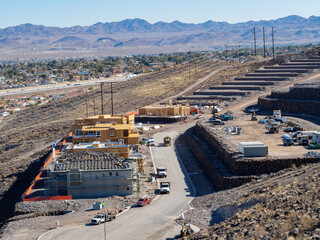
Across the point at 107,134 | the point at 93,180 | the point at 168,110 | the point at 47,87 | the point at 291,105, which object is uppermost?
the point at 47,87

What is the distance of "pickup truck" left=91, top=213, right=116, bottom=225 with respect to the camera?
2767cm

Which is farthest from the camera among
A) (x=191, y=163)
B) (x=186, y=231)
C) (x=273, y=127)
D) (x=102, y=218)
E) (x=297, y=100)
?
(x=297, y=100)

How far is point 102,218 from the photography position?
2803 centimetres

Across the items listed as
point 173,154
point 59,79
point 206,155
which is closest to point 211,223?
point 206,155

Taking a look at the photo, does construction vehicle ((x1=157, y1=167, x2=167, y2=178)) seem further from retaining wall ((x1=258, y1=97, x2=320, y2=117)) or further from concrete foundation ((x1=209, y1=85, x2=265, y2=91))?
concrete foundation ((x1=209, y1=85, x2=265, y2=91))

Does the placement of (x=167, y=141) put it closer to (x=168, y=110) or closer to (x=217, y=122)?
(x=217, y=122)

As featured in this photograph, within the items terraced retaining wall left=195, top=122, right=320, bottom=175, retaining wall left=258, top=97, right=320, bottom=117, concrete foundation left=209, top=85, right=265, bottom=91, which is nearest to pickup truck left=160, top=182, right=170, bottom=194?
terraced retaining wall left=195, top=122, right=320, bottom=175

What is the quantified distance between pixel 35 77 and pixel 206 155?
109659mm

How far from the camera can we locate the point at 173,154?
45.1 m

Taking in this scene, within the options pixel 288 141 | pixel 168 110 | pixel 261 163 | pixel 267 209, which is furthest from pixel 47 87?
pixel 267 209

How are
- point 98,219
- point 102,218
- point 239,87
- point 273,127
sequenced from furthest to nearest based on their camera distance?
point 239,87 → point 273,127 → point 102,218 → point 98,219

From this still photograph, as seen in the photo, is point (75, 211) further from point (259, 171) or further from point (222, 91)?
point (222, 91)

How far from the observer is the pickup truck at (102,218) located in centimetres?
2767

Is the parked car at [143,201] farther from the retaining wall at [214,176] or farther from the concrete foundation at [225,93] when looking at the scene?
the concrete foundation at [225,93]
